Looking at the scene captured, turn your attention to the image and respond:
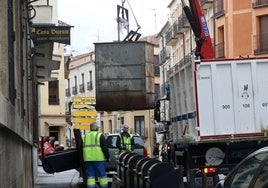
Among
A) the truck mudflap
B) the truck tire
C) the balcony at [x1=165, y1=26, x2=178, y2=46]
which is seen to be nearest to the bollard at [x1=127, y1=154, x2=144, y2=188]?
the truck tire

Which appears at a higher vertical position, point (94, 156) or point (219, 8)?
point (219, 8)

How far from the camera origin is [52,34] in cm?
1753

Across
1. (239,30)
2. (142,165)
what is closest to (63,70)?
(239,30)

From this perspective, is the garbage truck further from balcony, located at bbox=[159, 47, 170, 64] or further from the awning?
balcony, located at bbox=[159, 47, 170, 64]

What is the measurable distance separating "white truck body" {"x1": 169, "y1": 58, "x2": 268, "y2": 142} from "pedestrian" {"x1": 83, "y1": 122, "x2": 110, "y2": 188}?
217 cm

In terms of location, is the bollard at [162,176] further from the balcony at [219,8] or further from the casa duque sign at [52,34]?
the balcony at [219,8]

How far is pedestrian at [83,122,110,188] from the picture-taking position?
44.8 ft

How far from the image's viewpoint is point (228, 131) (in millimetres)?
12438

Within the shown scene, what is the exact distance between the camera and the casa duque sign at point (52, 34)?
57.2 feet

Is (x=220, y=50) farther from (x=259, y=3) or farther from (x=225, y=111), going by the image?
(x=225, y=111)

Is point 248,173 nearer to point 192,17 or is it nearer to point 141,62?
point 192,17

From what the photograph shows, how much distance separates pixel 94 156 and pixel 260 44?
3279 cm

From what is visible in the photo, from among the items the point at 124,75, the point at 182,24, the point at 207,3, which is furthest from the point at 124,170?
the point at 182,24

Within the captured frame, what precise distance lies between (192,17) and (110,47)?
328cm
